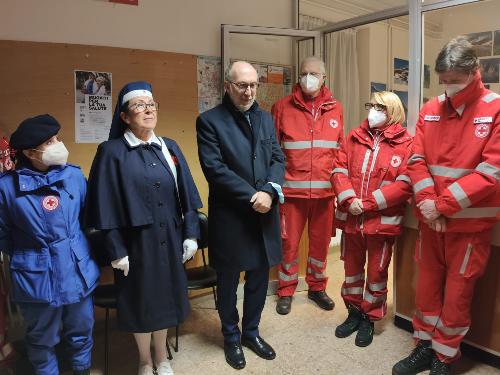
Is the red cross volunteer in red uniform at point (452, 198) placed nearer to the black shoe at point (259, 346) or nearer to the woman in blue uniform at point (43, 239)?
the black shoe at point (259, 346)

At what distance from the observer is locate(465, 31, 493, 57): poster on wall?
3.08 meters

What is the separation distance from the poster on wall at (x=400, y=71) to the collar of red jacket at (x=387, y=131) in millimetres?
2108

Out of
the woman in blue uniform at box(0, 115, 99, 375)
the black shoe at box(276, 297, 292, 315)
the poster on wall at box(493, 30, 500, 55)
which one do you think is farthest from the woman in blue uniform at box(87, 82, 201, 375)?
the poster on wall at box(493, 30, 500, 55)

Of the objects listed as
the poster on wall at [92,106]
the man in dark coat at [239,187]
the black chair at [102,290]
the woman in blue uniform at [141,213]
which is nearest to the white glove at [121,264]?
the woman in blue uniform at [141,213]

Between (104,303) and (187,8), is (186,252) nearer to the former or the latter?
(104,303)

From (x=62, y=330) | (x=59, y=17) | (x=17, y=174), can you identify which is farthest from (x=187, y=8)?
(x=62, y=330)

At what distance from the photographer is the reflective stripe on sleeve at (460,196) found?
192cm

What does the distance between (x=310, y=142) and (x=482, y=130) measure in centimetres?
109

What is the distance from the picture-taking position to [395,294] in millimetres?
2771

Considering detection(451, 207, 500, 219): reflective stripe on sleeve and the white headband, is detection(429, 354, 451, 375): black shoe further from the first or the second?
the white headband

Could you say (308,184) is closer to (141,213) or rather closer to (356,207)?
(356,207)

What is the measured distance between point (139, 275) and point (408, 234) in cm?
Answer: 161

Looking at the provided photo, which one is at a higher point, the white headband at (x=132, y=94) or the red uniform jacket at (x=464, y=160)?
the white headband at (x=132, y=94)

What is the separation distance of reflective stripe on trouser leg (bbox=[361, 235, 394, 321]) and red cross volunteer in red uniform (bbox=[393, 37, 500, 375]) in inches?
9.6
